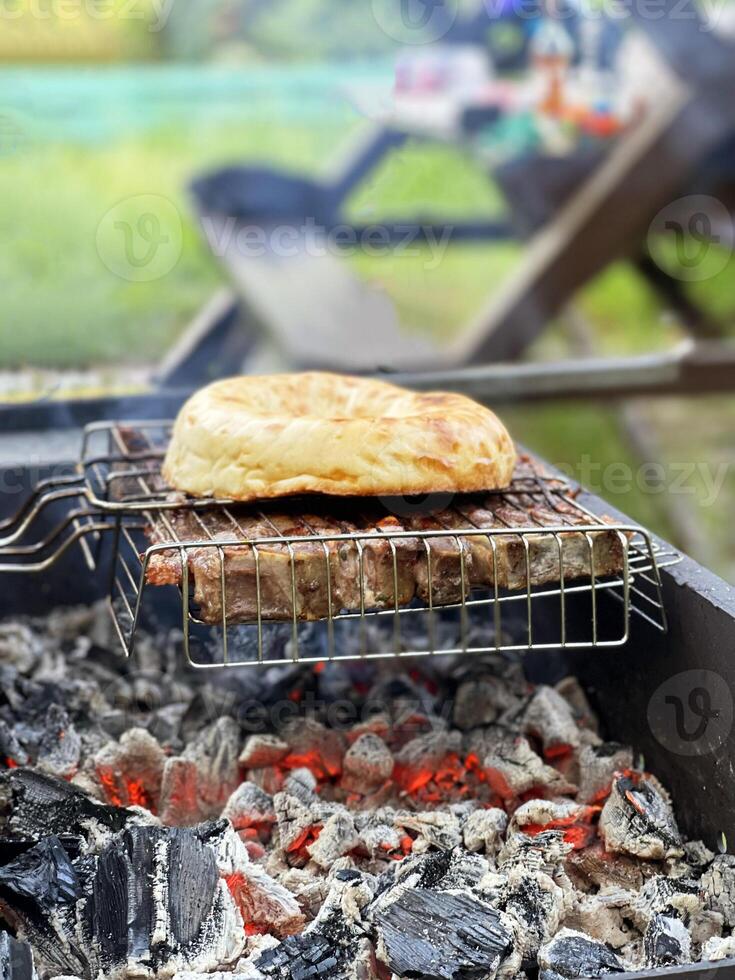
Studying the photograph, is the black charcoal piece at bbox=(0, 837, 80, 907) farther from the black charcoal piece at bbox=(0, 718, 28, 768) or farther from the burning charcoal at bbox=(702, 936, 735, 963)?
the burning charcoal at bbox=(702, 936, 735, 963)

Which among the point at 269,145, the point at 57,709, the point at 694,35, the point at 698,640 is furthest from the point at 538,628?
the point at 269,145

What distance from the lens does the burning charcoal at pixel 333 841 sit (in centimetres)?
262

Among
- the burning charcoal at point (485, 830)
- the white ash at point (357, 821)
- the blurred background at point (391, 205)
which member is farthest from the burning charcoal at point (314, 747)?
the blurred background at point (391, 205)

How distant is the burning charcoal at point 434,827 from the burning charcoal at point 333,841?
0.47 ft

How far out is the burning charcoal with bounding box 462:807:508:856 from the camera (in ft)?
8.87

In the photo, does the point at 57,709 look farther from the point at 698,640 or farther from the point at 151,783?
the point at 698,640

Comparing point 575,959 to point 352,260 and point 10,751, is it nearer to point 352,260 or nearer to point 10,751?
point 10,751

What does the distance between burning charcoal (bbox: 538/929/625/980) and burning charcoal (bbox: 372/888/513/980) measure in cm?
9

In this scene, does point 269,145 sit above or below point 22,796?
above

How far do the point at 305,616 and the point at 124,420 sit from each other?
1959mm

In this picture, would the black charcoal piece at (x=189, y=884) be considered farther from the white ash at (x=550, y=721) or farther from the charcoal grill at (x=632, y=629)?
the white ash at (x=550, y=721)

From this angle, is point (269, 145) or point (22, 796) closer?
point (22, 796)

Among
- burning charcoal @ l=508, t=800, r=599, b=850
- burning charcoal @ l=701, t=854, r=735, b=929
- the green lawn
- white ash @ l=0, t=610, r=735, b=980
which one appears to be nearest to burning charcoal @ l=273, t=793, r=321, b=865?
white ash @ l=0, t=610, r=735, b=980

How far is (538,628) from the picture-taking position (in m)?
3.71
